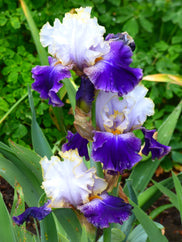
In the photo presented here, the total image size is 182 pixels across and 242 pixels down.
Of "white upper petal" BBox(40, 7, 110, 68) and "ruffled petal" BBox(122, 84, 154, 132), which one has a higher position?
"white upper petal" BBox(40, 7, 110, 68)

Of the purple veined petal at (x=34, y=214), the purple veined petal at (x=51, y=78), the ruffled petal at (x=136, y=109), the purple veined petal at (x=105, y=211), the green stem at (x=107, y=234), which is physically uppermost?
the purple veined petal at (x=51, y=78)

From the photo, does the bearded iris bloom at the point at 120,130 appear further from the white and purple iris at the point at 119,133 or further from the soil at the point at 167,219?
the soil at the point at 167,219

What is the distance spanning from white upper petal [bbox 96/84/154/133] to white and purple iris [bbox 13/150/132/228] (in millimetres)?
131

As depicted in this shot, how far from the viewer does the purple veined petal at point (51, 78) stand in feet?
3.17

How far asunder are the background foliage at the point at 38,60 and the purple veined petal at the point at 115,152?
1131 millimetres

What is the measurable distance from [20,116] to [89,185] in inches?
51.8

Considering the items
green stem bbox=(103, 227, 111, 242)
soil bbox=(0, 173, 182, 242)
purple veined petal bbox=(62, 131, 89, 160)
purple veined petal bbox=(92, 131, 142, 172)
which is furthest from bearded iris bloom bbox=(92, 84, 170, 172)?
soil bbox=(0, 173, 182, 242)

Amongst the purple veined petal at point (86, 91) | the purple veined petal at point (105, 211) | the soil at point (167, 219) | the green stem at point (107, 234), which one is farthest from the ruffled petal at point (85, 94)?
the soil at point (167, 219)

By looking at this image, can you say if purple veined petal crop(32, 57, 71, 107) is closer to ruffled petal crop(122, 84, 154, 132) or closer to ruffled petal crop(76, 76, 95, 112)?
ruffled petal crop(76, 76, 95, 112)

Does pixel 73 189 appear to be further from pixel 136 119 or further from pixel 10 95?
pixel 10 95

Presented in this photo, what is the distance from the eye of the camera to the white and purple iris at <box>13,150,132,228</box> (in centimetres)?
99

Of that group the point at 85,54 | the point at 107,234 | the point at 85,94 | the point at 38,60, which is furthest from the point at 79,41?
the point at 38,60

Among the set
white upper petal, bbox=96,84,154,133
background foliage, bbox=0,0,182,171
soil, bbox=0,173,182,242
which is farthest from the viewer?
background foliage, bbox=0,0,182,171

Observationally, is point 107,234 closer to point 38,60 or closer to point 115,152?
point 115,152
